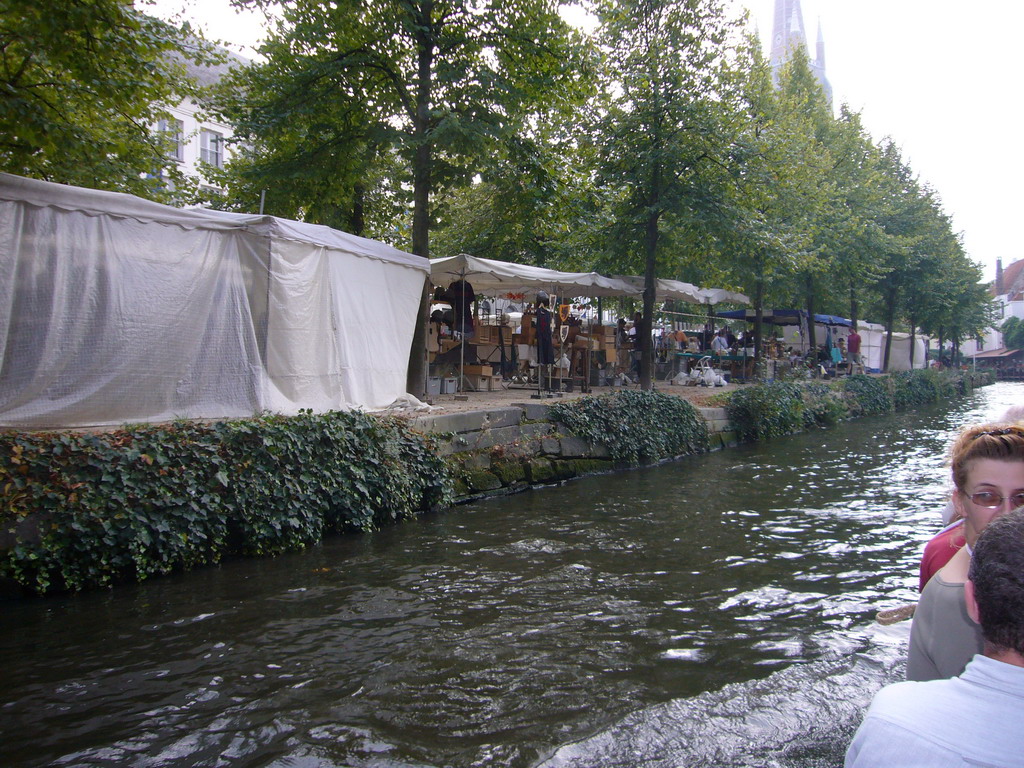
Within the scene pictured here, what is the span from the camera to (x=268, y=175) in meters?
12.1

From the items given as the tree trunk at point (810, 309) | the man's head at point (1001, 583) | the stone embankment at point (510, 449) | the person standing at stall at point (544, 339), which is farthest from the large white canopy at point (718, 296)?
the man's head at point (1001, 583)

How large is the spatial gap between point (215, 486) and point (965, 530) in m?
6.26

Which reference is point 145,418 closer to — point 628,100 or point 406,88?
point 406,88

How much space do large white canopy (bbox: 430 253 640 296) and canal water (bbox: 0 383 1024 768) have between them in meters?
5.49

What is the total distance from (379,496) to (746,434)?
37.6 feet

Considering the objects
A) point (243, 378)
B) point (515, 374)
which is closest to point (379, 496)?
point (243, 378)

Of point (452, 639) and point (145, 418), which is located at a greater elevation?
point (145, 418)

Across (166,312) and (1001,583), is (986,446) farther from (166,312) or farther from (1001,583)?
(166,312)

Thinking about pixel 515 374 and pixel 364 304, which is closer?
pixel 364 304

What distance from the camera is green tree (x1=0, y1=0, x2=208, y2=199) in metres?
6.86

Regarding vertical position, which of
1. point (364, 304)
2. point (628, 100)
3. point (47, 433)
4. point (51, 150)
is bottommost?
point (47, 433)

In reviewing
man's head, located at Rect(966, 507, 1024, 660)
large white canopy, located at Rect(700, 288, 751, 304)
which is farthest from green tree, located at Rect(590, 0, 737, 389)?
man's head, located at Rect(966, 507, 1024, 660)

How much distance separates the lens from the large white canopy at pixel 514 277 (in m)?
13.3

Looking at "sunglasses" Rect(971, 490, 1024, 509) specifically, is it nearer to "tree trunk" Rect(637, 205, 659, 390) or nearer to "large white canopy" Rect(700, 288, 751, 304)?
"tree trunk" Rect(637, 205, 659, 390)
